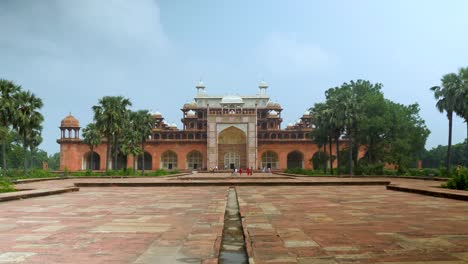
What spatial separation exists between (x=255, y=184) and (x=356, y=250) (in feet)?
52.0

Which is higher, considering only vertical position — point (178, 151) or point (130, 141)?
point (130, 141)

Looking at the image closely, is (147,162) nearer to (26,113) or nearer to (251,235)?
(26,113)

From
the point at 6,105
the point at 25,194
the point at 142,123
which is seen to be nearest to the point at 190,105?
the point at 142,123

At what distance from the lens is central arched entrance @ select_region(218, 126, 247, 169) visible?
61156 millimetres

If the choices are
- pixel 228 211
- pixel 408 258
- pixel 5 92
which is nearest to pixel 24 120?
pixel 5 92

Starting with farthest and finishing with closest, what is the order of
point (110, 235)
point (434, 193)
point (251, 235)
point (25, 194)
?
point (434, 193) → point (25, 194) → point (110, 235) → point (251, 235)

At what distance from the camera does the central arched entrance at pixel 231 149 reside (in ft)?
201

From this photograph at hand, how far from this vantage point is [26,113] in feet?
106

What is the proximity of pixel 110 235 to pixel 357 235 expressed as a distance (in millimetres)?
3487

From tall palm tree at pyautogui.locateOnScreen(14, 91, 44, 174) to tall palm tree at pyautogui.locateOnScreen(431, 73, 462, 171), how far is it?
30882mm

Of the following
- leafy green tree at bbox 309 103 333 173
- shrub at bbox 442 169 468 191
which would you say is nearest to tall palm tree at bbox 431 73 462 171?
leafy green tree at bbox 309 103 333 173

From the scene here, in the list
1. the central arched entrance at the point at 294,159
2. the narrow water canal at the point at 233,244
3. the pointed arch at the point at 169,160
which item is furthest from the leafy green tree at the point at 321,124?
the narrow water canal at the point at 233,244

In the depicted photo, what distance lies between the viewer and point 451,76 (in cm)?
3247

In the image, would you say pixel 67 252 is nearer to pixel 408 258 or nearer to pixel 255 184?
pixel 408 258
